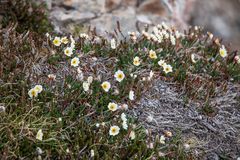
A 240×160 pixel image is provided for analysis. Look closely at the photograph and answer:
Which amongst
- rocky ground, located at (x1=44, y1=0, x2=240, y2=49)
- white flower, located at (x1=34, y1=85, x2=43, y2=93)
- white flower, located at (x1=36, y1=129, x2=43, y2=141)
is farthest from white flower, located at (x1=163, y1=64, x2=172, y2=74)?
rocky ground, located at (x1=44, y1=0, x2=240, y2=49)

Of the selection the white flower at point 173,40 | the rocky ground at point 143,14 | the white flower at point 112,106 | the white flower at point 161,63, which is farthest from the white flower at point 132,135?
the rocky ground at point 143,14

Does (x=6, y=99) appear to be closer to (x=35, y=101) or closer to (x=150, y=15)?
(x=35, y=101)

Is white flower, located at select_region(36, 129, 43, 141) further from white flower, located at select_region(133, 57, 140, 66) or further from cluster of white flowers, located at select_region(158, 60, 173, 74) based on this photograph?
cluster of white flowers, located at select_region(158, 60, 173, 74)

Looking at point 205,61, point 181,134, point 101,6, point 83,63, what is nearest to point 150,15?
point 101,6

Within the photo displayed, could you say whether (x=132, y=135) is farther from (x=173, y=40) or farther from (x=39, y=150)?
(x=173, y=40)

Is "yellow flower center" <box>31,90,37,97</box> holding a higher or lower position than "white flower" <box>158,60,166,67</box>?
lower

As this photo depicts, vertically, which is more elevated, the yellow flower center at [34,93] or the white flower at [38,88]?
the white flower at [38,88]

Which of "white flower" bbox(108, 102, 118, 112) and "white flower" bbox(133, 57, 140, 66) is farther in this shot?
"white flower" bbox(133, 57, 140, 66)

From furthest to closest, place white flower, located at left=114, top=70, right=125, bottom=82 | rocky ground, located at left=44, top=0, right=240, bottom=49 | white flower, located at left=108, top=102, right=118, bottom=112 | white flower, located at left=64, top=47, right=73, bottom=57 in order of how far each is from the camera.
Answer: rocky ground, located at left=44, top=0, right=240, bottom=49 < white flower, located at left=64, top=47, right=73, bottom=57 < white flower, located at left=114, top=70, right=125, bottom=82 < white flower, located at left=108, top=102, right=118, bottom=112

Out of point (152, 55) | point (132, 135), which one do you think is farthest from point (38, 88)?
point (152, 55)

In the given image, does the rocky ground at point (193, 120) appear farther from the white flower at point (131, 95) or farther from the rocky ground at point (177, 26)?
the white flower at point (131, 95)
